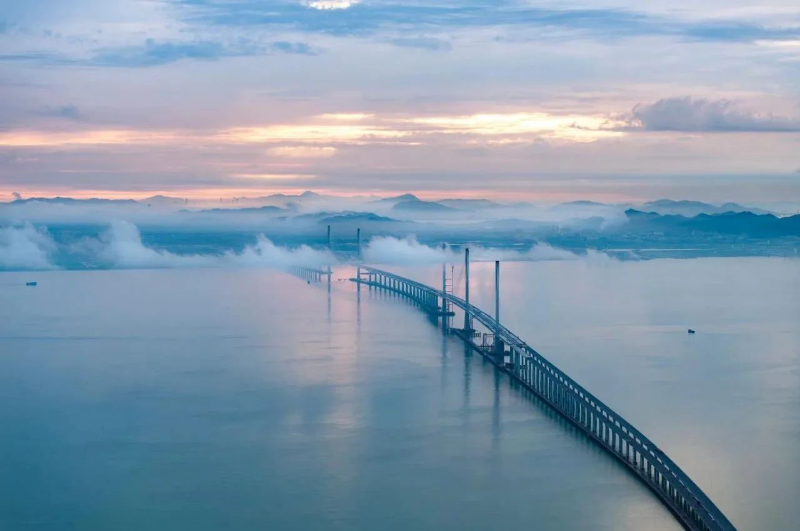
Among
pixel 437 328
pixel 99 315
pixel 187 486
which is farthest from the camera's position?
pixel 99 315

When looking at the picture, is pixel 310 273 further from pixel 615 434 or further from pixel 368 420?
pixel 615 434

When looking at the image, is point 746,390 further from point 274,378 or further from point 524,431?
point 274,378

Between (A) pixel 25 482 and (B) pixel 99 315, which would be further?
(B) pixel 99 315

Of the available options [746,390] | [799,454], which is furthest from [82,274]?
[799,454]

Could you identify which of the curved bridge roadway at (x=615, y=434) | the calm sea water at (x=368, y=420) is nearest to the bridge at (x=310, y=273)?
the calm sea water at (x=368, y=420)

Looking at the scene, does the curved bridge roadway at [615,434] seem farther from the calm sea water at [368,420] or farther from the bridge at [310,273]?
the bridge at [310,273]

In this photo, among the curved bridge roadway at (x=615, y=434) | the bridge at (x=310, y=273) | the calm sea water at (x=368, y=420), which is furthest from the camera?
the bridge at (x=310, y=273)
